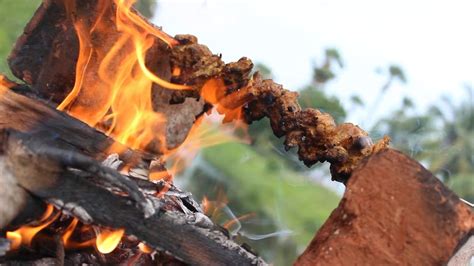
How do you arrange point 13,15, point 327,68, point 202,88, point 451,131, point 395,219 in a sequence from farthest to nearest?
point 451,131 < point 327,68 < point 13,15 < point 202,88 < point 395,219

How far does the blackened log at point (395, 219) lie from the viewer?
174 cm

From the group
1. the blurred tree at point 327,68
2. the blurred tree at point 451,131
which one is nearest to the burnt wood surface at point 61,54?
the blurred tree at point 327,68

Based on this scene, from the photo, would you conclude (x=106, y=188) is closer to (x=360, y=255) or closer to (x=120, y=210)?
(x=120, y=210)

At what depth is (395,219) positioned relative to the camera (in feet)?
5.84

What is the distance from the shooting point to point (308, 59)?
1466 centimetres

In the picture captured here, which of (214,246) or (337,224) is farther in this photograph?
(214,246)

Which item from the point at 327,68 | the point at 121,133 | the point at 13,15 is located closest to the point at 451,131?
the point at 327,68

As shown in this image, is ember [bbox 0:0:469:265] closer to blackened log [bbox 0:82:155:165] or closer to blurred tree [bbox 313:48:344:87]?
blackened log [bbox 0:82:155:165]

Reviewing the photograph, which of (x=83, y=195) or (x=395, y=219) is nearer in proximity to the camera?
(x=395, y=219)

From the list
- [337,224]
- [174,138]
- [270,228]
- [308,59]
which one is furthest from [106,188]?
[308,59]

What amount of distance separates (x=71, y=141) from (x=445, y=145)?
53.0 feet

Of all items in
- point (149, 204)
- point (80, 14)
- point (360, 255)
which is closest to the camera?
point (360, 255)

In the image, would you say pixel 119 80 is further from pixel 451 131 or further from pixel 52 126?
pixel 451 131

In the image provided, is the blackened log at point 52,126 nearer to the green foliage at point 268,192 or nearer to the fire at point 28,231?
the fire at point 28,231
